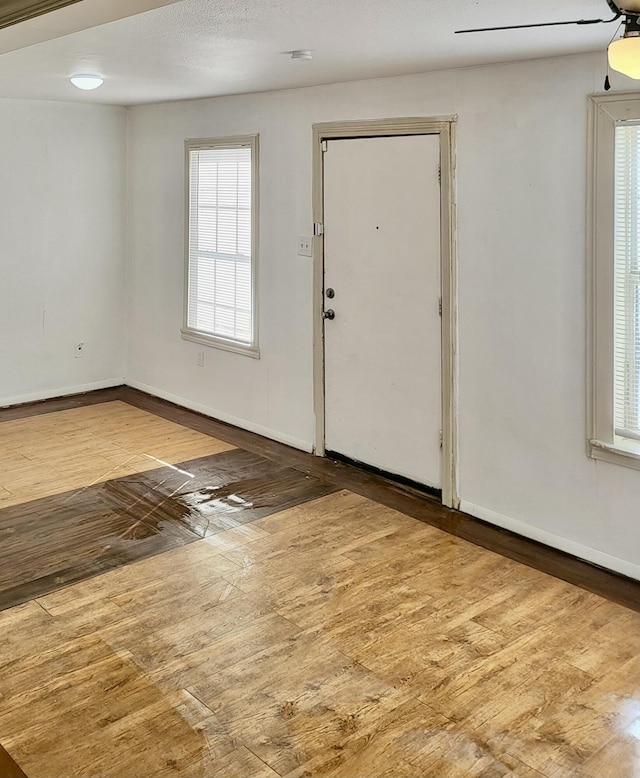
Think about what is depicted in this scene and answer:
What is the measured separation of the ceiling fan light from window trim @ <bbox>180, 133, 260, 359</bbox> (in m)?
3.33

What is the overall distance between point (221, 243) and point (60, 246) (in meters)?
1.52

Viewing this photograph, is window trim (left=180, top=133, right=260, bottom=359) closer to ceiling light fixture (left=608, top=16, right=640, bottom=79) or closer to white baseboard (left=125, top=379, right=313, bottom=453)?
white baseboard (left=125, top=379, right=313, bottom=453)

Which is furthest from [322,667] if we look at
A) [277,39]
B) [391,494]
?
[277,39]

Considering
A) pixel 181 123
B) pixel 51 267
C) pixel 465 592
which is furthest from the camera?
pixel 51 267

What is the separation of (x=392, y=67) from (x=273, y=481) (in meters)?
2.35

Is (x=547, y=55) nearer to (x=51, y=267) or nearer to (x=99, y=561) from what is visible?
(x=99, y=561)

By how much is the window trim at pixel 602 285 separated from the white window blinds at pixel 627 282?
0.02 metres

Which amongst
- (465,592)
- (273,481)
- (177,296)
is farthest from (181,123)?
(465,592)

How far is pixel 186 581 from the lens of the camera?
132 inches

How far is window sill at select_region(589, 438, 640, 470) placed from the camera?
335 centimetres

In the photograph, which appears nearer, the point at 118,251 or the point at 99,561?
the point at 99,561

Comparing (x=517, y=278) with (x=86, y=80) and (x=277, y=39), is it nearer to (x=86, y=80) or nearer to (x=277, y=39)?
(x=277, y=39)

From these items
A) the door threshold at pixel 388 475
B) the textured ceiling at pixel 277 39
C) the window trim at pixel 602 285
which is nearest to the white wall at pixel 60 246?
the textured ceiling at pixel 277 39

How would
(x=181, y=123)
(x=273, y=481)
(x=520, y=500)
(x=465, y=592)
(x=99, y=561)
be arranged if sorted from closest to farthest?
(x=465, y=592)
(x=99, y=561)
(x=520, y=500)
(x=273, y=481)
(x=181, y=123)
